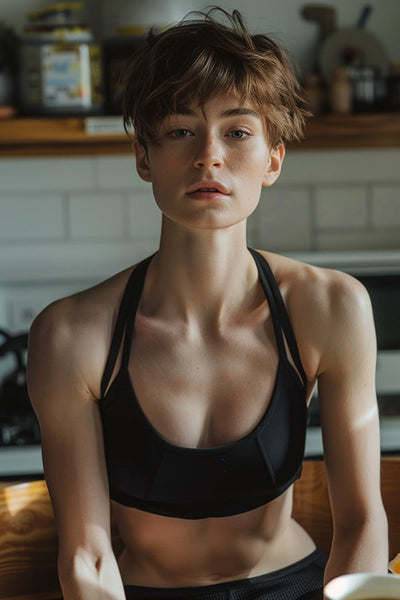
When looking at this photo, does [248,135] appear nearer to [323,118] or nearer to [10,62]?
[323,118]

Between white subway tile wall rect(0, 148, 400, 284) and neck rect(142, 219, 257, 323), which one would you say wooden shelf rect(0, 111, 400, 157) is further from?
neck rect(142, 219, 257, 323)

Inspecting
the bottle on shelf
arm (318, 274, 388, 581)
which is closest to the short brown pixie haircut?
arm (318, 274, 388, 581)

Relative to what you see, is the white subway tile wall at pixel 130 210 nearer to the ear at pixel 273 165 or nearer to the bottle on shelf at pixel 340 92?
the bottle on shelf at pixel 340 92

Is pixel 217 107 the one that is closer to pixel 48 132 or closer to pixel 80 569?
pixel 80 569

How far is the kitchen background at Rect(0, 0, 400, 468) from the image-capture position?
234cm

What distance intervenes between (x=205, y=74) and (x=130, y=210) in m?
1.50

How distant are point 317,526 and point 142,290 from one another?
0.42 m

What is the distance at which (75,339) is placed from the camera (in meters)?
0.98

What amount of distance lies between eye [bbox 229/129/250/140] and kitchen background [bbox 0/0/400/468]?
1409mm

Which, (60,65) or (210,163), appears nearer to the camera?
(210,163)

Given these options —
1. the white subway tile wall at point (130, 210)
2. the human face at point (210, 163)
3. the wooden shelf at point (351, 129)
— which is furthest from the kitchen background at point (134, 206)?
the human face at point (210, 163)

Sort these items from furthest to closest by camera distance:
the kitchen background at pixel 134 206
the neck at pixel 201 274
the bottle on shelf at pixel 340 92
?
the kitchen background at pixel 134 206, the bottle on shelf at pixel 340 92, the neck at pixel 201 274

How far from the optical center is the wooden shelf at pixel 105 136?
7.03 ft

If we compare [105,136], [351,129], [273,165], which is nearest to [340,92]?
[351,129]
